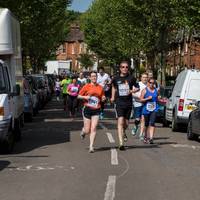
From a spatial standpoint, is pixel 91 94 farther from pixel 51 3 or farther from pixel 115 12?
pixel 115 12

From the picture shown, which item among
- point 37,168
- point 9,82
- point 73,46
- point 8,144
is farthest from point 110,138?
point 73,46

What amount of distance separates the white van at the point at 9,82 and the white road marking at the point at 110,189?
3486mm

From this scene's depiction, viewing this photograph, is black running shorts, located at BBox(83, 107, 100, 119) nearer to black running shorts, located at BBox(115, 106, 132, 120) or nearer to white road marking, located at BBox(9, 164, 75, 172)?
black running shorts, located at BBox(115, 106, 132, 120)

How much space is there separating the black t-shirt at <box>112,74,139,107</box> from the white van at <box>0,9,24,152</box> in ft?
7.42

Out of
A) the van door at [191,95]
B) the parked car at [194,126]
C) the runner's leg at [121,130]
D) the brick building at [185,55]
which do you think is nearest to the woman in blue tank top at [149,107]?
the parked car at [194,126]

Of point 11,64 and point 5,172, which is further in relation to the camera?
point 11,64

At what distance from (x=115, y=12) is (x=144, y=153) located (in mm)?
34232

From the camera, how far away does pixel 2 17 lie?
1559 cm

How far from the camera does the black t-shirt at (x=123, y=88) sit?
14.8 m

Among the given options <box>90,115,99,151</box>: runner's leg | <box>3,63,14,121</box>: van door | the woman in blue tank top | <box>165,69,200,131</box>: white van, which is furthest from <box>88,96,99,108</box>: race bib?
<box>165,69,200,131</box>: white van

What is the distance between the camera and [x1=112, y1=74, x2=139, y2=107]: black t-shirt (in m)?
14.8

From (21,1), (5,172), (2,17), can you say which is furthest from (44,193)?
(21,1)

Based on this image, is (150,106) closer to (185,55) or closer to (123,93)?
(123,93)

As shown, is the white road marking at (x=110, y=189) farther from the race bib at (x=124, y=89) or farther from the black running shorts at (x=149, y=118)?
the black running shorts at (x=149, y=118)
